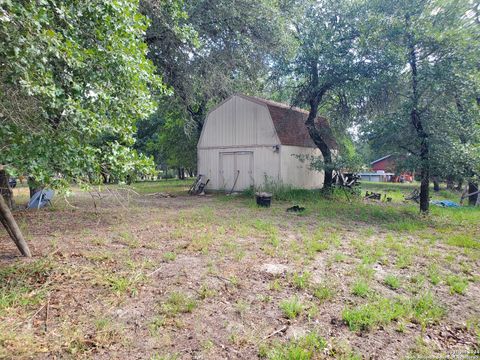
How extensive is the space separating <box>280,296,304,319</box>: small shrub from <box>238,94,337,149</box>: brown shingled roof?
10.1 m

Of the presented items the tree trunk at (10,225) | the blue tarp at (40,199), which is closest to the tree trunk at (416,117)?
the tree trunk at (10,225)

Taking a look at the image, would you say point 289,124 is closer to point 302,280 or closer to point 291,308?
point 302,280

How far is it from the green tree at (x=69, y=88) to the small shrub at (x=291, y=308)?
8.13 ft

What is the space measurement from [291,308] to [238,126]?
11.6 meters

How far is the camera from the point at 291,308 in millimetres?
3012

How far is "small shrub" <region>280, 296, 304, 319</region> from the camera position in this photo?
2.95 meters

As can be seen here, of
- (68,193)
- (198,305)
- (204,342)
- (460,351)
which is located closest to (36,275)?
(68,193)

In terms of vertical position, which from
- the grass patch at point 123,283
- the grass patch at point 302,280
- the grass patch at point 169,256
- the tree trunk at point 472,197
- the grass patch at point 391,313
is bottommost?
the grass patch at point 391,313

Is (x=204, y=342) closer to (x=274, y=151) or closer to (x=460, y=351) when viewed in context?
(x=460, y=351)

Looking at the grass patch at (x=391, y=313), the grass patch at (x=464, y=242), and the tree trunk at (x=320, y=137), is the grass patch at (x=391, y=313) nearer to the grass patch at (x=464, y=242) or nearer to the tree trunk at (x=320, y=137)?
the grass patch at (x=464, y=242)

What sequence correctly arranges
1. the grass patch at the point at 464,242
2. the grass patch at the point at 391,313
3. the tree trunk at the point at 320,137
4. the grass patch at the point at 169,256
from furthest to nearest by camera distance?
the tree trunk at the point at 320,137
the grass patch at the point at 464,242
the grass patch at the point at 169,256
the grass patch at the point at 391,313

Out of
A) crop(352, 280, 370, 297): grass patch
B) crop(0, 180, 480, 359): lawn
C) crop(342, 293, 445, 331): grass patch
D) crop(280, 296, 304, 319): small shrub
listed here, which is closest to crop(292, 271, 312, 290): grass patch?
crop(0, 180, 480, 359): lawn

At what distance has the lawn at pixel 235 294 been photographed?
2494mm

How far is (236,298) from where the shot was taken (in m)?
3.31
